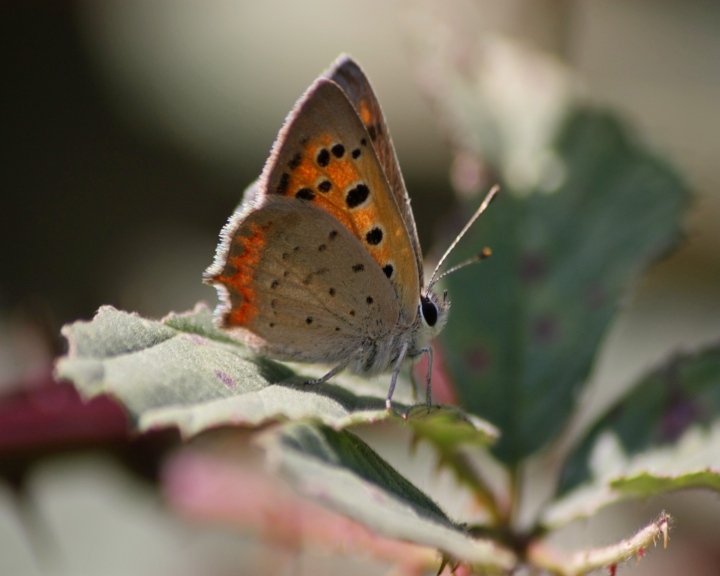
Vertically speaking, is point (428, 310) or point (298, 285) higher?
point (428, 310)

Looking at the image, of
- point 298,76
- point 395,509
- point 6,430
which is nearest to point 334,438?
point 395,509

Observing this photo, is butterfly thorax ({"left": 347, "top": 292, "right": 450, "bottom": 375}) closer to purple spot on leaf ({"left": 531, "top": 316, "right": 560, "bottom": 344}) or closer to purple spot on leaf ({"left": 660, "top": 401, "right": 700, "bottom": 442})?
purple spot on leaf ({"left": 531, "top": 316, "right": 560, "bottom": 344})

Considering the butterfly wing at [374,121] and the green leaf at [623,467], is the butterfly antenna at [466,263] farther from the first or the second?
the green leaf at [623,467]

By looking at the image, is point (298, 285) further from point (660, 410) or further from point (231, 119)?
point (231, 119)

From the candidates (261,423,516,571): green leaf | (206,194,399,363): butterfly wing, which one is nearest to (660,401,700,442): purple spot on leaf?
(206,194,399,363): butterfly wing

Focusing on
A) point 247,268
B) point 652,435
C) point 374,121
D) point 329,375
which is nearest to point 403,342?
point 329,375

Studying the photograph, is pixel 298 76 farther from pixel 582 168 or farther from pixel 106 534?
pixel 106 534
